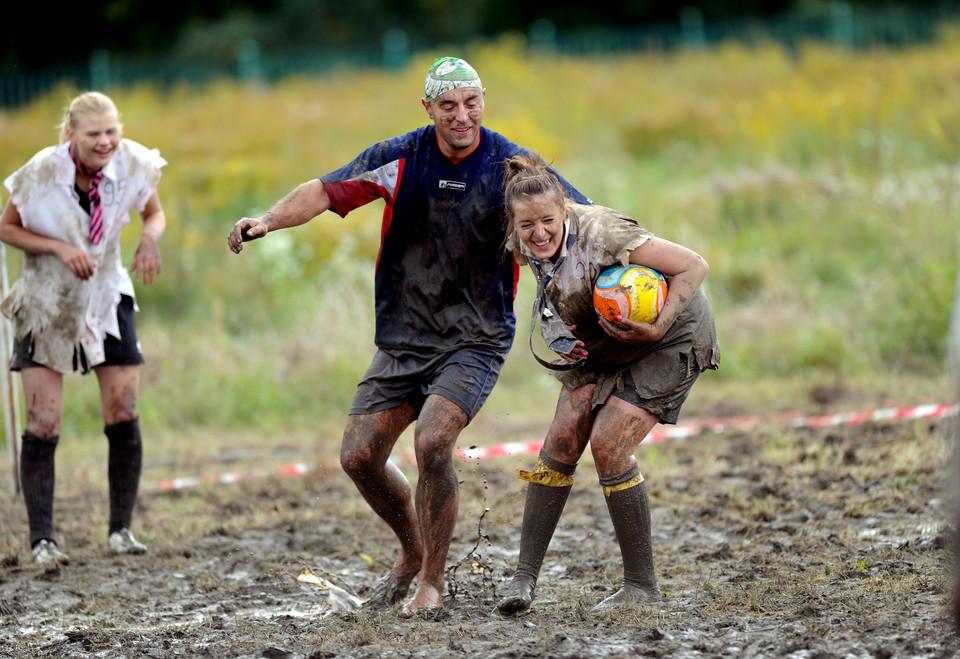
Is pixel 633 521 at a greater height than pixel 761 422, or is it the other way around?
pixel 633 521

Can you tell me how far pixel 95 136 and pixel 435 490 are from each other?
2.67 meters

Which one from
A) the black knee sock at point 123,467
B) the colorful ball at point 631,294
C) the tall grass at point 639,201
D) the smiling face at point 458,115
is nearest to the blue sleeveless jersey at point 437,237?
the smiling face at point 458,115

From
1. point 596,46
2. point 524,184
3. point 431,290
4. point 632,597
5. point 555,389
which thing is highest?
point 596,46

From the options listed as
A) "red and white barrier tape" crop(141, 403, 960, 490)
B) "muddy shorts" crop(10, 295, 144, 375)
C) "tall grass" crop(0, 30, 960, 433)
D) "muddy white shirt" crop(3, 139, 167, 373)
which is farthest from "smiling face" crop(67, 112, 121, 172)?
"red and white barrier tape" crop(141, 403, 960, 490)

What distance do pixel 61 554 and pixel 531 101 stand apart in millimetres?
15317

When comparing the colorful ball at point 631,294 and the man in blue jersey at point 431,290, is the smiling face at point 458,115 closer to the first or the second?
the man in blue jersey at point 431,290

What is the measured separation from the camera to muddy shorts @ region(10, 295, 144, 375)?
5891 mm

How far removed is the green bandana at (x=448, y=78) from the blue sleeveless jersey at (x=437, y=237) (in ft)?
0.78

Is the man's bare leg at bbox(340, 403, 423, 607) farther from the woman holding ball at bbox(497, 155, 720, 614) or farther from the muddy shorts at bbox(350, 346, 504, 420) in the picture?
the woman holding ball at bbox(497, 155, 720, 614)

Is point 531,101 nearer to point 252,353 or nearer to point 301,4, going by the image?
point 252,353

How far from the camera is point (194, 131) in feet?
59.3

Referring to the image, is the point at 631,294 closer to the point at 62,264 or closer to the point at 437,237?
the point at 437,237

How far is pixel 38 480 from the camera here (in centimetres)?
594

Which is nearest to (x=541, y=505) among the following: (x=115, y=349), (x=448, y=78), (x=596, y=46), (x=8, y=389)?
(x=448, y=78)
